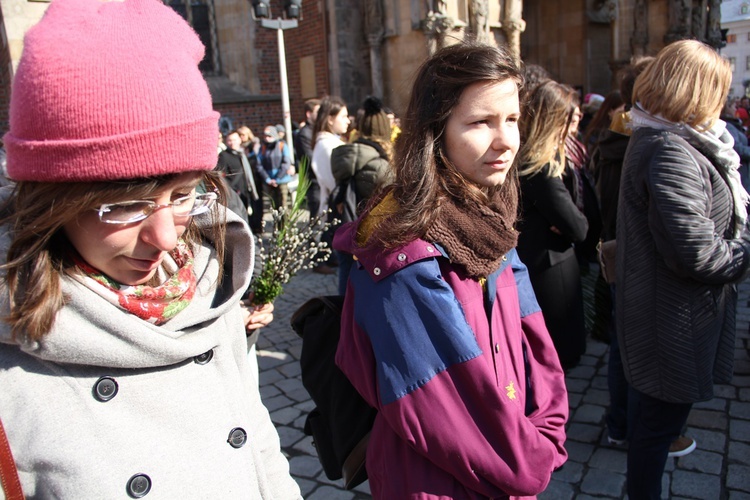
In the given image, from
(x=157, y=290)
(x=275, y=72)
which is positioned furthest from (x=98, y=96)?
(x=275, y=72)

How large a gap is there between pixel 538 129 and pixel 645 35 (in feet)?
41.4

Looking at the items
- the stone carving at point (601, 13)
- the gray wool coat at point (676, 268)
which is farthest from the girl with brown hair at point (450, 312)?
the stone carving at point (601, 13)

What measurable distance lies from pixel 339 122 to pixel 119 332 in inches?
210

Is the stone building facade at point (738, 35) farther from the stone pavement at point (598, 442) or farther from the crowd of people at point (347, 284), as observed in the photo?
the crowd of people at point (347, 284)

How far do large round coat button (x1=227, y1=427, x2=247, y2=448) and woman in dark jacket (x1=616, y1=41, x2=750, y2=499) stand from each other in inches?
71.9

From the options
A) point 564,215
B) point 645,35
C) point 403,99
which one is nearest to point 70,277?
point 403,99

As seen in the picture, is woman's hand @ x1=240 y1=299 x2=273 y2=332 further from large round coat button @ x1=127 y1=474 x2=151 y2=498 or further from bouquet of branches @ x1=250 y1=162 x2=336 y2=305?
large round coat button @ x1=127 y1=474 x2=151 y2=498

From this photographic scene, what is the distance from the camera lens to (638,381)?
101 inches

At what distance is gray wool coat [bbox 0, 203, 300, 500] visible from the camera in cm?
106

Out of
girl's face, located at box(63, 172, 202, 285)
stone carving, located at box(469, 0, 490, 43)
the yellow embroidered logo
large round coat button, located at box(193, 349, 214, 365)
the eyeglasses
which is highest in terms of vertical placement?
stone carving, located at box(469, 0, 490, 43)

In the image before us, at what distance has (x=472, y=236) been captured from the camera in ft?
5.13

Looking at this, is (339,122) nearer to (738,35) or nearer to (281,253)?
(281,253)

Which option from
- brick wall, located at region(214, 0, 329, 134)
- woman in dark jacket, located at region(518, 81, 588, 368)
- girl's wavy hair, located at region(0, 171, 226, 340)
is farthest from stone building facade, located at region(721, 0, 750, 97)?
girl's wavy hair, located at region(0, 171, 226, 340)

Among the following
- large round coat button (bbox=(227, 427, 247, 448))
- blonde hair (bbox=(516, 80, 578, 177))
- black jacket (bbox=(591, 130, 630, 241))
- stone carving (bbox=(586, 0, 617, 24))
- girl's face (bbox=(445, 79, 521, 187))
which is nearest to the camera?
large round coat button (bbox=(227, 427, 247, 448))
